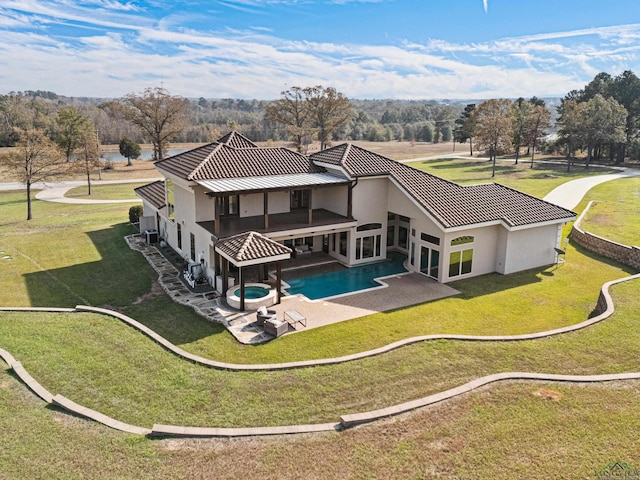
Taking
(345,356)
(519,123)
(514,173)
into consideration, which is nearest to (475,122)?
(519,123)

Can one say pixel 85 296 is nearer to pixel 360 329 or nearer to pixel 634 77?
pixel 360 329

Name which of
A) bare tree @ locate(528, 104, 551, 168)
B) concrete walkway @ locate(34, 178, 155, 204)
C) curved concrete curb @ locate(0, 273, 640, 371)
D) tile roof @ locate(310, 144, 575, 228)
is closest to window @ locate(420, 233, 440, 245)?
tile roof @ locate(310, 144, 575, 228)

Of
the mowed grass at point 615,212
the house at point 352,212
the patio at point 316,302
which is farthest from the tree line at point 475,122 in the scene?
the patio at point 316,302

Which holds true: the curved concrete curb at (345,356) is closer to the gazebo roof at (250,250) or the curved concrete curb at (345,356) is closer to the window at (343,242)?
the gazebo roof at (250,250)

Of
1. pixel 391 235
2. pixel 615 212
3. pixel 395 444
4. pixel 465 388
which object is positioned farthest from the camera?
pixel 615 212

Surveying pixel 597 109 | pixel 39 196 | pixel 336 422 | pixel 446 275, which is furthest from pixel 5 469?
pixel 597 109

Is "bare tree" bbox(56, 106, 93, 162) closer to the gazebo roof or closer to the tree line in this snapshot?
the tree line

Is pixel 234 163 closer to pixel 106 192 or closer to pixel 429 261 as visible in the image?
pixel 429 261
